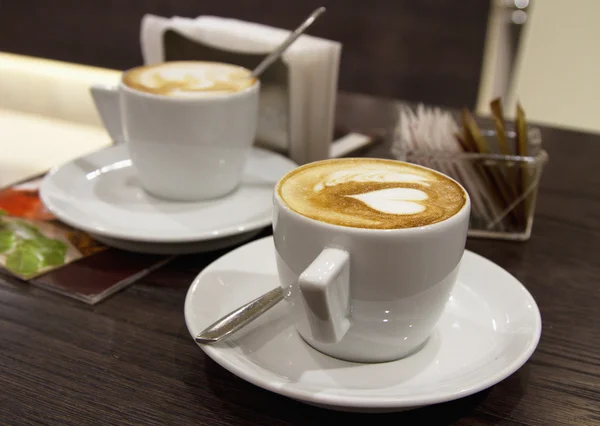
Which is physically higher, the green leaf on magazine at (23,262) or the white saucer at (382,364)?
the white saucer at (382,364)

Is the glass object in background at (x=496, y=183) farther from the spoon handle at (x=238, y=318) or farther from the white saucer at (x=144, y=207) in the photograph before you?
the spoon handle at (x=238, y=318)

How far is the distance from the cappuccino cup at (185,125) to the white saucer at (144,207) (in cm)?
3

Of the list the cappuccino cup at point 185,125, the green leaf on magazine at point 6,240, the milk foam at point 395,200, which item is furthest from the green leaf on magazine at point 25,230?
the milk foam at point 395,200

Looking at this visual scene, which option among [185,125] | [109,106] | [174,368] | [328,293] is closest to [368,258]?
[328,293]

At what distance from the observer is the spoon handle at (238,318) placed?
0.45 meters

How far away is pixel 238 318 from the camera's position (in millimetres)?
470

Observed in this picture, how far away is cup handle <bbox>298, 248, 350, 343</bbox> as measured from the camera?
38 centimetres

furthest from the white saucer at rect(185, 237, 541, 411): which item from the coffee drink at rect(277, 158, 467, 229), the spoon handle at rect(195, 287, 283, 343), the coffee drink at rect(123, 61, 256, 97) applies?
the coffee drink at rect(123, 61, 256, 97)

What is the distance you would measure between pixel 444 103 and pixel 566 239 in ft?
5.07

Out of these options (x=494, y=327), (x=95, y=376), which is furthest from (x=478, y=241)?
(x=95, y=376)

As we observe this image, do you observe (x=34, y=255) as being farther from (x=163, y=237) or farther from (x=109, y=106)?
(x=109, y=106)

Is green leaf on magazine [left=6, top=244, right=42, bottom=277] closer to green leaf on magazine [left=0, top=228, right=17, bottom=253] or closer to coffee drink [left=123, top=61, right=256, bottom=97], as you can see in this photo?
green leaf on magazine [left=0, top=228, right=17, bottom=253]

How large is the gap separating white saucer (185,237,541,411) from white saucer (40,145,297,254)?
0.29 feet

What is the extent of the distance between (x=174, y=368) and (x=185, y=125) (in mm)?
320
